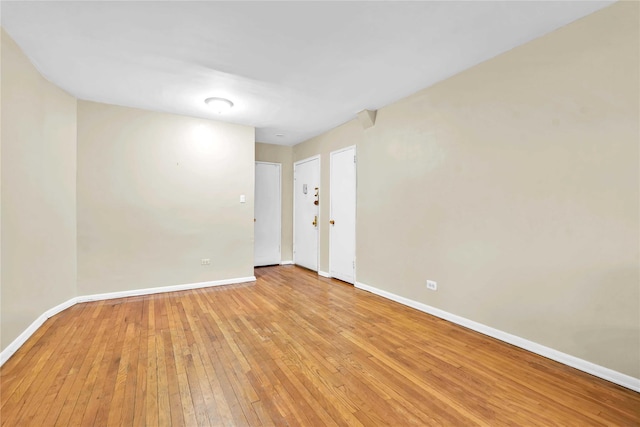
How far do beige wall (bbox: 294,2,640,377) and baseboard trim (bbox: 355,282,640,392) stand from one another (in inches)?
1.8

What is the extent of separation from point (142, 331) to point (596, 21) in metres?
4.50

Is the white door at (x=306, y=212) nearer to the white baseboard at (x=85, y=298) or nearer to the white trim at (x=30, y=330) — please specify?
the white baseboard at (x=85, y=298)

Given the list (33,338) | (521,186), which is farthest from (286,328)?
(521,186)

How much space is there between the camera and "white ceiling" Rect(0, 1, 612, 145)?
1.98m

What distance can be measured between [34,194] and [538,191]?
180 inches

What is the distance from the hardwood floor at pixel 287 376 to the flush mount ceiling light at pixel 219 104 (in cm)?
255

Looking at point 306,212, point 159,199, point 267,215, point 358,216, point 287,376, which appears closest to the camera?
point 287,376

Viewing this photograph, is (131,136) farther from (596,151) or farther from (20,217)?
(596,151)

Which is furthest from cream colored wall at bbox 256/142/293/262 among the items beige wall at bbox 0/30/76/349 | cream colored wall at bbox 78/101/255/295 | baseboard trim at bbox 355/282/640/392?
beige wall at bbox 0/30/76/349

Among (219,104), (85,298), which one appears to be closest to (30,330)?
(85,298)

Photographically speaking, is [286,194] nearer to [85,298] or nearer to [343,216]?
[343,216]

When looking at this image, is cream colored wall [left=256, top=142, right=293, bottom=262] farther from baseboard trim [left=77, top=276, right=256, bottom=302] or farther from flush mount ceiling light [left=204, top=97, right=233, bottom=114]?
flush mount ceiling light [left=204, top=97, right=233, bottom=114]

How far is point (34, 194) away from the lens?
2.74 m

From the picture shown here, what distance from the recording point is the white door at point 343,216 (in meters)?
4.42
